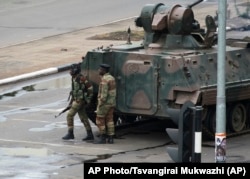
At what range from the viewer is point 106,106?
18875 mm

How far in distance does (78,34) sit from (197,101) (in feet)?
50.5

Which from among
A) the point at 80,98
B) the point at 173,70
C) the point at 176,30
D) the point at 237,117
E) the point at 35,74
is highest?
the point at 176,30

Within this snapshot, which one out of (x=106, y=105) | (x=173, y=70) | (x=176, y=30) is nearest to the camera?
(x=173, y=70)

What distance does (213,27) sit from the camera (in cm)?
2023

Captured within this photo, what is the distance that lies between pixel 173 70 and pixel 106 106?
1.52 m

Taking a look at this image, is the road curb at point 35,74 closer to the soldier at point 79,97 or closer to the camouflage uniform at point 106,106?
the soldier at point 79,97

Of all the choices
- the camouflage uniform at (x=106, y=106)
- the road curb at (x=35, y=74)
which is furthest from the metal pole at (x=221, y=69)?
the road curb at (x=35, y=74)

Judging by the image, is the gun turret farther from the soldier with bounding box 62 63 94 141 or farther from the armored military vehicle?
the soldier with bounding box 62 63 94 141

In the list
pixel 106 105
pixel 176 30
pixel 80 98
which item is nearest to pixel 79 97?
pixel 80 98

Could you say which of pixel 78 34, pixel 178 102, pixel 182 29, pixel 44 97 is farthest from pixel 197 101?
pixel 78 34

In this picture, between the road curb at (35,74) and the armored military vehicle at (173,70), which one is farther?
the road curb at (35,74)

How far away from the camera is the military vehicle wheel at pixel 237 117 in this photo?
1947 centimetres

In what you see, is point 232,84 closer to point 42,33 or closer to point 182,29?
point 182,29

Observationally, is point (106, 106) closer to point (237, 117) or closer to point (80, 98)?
point (80, 98)
